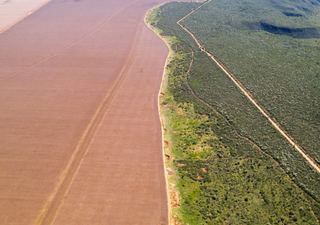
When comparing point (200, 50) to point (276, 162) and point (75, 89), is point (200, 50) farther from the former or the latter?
point (276, 162)

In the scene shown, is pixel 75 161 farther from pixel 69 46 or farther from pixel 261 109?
pixel 69 46

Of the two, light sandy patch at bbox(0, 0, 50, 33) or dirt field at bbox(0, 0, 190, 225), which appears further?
light sandy patch at bbox(0, 0, 50, 33)

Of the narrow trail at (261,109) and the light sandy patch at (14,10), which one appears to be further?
the light sandy patch at (14,10)

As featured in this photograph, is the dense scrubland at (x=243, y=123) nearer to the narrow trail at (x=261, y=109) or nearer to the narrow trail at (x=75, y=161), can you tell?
the narrow trail at (x=261, y=109)

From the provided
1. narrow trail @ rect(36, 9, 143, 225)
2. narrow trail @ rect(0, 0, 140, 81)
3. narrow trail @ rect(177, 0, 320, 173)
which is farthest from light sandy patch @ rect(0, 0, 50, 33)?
narrow trail @ rect(177, 0, 320, 173)

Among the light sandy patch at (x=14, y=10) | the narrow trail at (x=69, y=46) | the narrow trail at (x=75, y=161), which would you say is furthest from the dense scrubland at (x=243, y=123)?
the light sandy patch at (x=14, y=10)

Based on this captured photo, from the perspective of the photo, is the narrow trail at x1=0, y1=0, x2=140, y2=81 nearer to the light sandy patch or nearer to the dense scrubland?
the dense scrubland

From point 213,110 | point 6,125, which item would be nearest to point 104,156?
point 6,125
